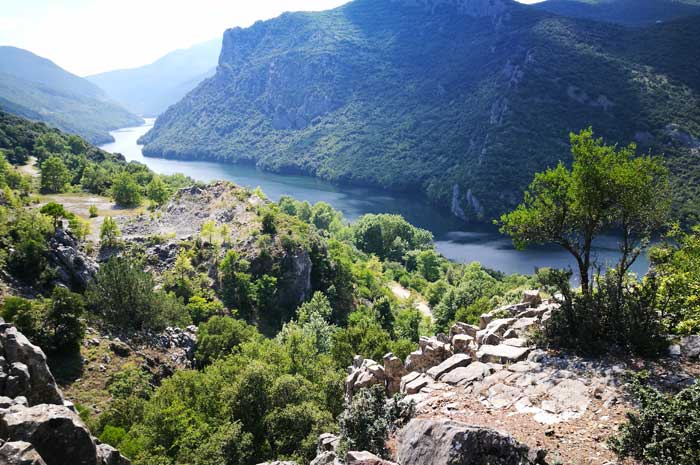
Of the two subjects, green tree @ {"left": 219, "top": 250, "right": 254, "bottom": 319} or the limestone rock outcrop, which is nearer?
the limestone rock outcrop

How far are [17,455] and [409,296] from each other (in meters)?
77.9

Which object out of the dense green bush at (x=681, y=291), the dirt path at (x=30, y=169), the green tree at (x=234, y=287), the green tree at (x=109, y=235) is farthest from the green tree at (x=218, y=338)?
the dirt path at (x=30, y=169)

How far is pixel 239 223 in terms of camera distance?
214 ft

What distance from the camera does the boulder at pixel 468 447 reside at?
10352 millimetres

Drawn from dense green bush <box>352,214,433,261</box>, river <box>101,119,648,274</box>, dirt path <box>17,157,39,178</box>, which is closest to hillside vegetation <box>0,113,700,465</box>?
dirt path <box>17,157,39,178</box>

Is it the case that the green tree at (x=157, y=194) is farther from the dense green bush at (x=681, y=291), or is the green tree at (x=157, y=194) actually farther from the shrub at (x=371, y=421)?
the dense green bush at (x=681, y=291)

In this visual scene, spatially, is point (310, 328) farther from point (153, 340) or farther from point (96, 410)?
point (96, 410)

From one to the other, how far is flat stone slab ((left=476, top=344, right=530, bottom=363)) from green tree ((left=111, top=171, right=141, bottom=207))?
68638mm

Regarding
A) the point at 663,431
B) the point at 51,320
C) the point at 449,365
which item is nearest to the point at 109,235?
the point at 51,320

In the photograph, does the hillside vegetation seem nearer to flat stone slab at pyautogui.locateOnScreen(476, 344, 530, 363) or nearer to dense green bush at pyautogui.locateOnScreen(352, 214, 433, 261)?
flat stone slab at pyautogui.locateOnScreen(476, 344, 530, 363)

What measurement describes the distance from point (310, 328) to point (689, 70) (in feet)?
683

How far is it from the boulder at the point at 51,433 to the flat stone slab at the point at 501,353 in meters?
15.2

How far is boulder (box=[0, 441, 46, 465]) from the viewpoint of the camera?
36.5 feet

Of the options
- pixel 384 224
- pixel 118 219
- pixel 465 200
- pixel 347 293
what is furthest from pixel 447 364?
pixel 465 200
